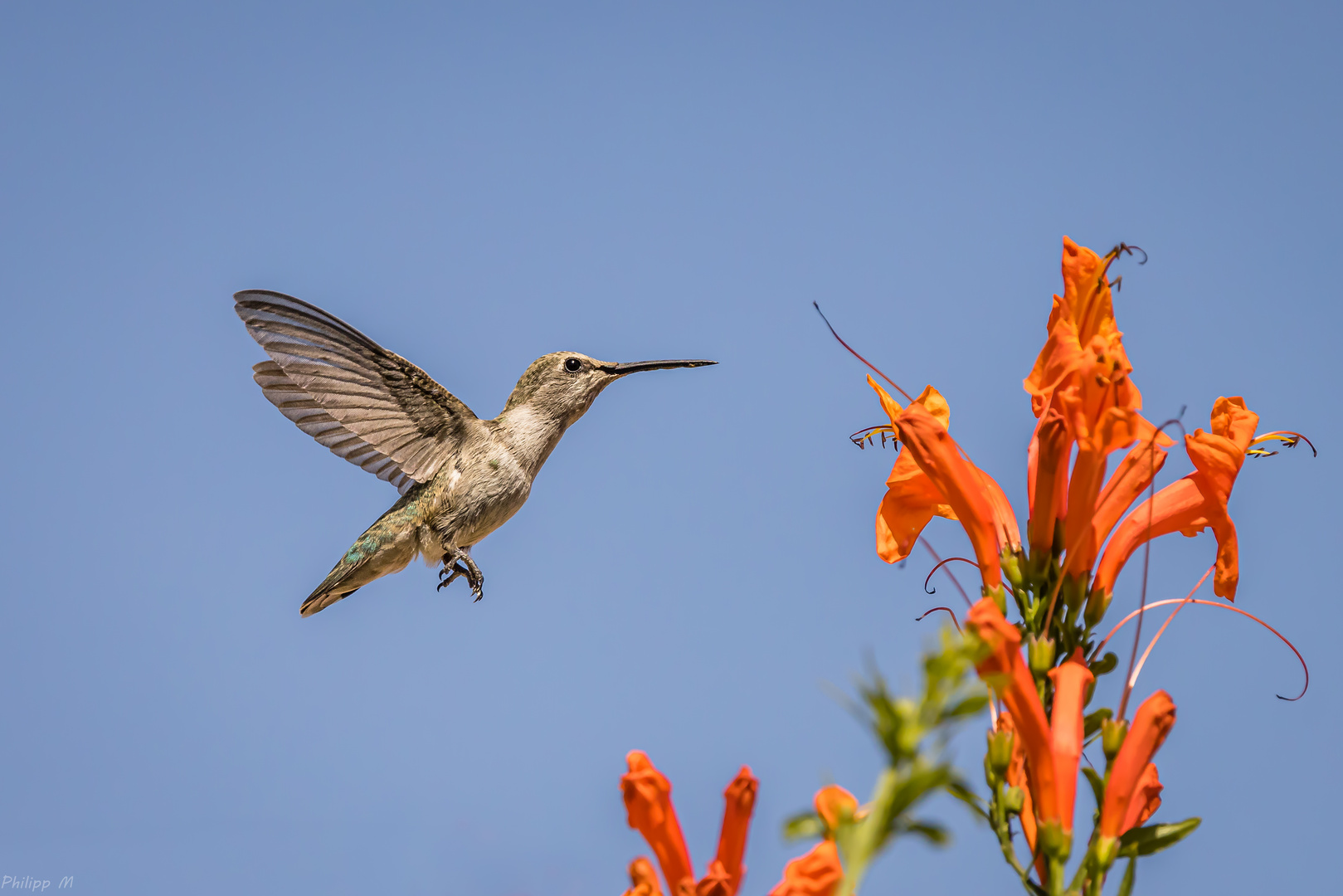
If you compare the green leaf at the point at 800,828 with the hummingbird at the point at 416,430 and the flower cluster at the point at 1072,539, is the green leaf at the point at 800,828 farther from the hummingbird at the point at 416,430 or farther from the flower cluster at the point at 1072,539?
the hummingbird at the point at 416,430

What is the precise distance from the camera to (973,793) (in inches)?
138

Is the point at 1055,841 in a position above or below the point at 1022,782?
below

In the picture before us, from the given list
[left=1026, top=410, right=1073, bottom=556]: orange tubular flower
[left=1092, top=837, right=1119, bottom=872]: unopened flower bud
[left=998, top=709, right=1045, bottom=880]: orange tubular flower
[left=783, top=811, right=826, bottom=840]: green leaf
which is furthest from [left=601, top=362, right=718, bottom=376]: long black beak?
[left=783, top=811, right=826, bottom=840]: green leaf

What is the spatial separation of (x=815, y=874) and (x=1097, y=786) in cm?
135

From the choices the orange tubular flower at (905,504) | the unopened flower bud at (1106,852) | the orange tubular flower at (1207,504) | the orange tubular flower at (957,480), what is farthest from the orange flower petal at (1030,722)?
the orange tubular flower at (905,504)

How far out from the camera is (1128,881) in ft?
11.1

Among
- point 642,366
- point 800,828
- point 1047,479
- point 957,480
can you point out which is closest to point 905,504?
point 957,480

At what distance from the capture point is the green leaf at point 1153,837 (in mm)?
3406

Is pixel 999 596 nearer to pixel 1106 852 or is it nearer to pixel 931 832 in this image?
pixel 1106 852

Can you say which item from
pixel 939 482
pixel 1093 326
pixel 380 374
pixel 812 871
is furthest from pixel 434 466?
pixel 812 871

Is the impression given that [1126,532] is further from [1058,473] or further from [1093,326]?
[1093,326]

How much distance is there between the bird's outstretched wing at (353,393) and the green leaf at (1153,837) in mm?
5859

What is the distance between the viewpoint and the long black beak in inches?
314

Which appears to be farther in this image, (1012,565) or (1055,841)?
(1012,565)
